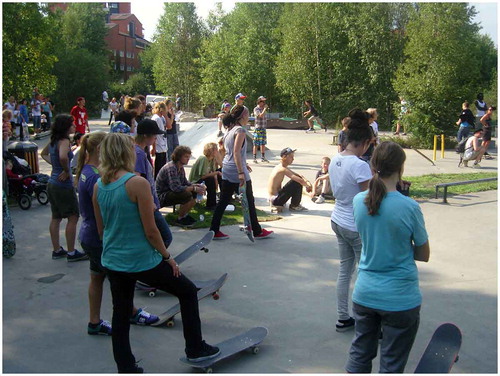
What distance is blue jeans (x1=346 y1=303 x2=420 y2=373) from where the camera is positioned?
120 inches

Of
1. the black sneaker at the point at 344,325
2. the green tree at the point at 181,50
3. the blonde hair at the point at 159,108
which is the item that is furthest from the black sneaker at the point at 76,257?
the green tree at the point at 181,50

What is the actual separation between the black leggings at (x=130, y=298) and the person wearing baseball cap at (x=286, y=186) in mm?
5640

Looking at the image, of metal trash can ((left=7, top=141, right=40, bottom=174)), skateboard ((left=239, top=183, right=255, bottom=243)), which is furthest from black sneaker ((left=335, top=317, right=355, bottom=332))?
metal trash can ((left=7, top=141, right=40, bottom=174))

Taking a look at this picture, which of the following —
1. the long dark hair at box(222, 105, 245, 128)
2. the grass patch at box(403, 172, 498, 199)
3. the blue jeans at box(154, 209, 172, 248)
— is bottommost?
the grass patch at box(403, 172, 498, 199)

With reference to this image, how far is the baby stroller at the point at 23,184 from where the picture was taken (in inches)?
370

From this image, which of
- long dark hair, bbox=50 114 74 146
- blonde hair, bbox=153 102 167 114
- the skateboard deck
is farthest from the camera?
blonde hair, bbox=153 102 167 114

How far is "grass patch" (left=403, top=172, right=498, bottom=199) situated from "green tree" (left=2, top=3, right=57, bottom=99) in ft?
53.2

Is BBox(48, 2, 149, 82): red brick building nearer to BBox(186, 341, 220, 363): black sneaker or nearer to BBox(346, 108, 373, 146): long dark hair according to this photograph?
BBox(346, 108, 373, 146): long dark hair

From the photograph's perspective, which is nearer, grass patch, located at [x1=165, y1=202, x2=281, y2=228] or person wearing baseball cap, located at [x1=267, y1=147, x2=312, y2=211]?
grass patch, located at [x1=165, y1=202, x2=281, y2=228]

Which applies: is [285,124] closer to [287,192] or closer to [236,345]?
[287,192]

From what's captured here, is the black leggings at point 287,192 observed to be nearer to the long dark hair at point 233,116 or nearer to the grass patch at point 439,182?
the long dark hair at point 233,116

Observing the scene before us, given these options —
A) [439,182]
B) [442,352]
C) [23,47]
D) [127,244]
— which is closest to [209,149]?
[439,182]

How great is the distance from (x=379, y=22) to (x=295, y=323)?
30239mm

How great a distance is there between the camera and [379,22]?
3203 cm
